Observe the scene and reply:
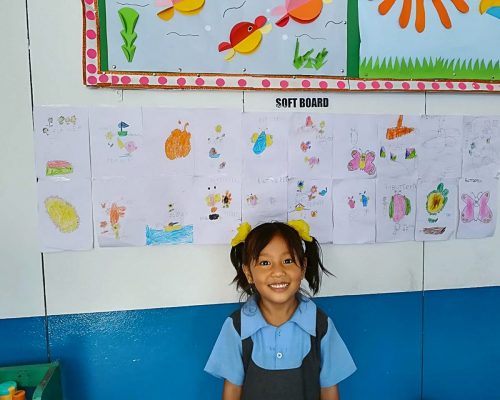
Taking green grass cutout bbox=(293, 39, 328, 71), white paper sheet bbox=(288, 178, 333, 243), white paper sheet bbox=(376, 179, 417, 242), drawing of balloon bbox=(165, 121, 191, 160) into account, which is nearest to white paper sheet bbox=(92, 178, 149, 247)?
drawing of balloon bbox=(165, 121, 191, 160)

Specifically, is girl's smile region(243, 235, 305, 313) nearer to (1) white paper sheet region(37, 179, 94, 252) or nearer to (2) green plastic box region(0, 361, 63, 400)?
(1) white paper sheet region(37, 179, 94, 252)

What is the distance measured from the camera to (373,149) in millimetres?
1603

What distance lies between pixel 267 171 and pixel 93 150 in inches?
21.9

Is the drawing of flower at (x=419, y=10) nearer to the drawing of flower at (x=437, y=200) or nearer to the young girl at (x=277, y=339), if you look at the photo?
the drawing of flower at (x=437, y=200)

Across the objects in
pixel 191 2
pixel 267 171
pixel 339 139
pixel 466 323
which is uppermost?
pixel 191 2

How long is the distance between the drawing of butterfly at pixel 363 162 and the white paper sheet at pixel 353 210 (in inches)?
1.5

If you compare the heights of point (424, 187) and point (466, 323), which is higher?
point (424, 187)

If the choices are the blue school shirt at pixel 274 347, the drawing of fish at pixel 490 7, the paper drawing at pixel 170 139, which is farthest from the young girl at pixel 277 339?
the drawing of fish at pixel 490 7

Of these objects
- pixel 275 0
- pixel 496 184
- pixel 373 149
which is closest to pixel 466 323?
pixel 496 184

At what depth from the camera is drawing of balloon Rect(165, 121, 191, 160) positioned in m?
1.48

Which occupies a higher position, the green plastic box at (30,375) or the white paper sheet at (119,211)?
the white paper sheet at (119,211)

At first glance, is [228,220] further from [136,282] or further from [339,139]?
[339,139]

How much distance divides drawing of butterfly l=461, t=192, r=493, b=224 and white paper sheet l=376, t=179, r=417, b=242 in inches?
8.1

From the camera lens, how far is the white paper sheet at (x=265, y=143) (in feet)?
4.99
